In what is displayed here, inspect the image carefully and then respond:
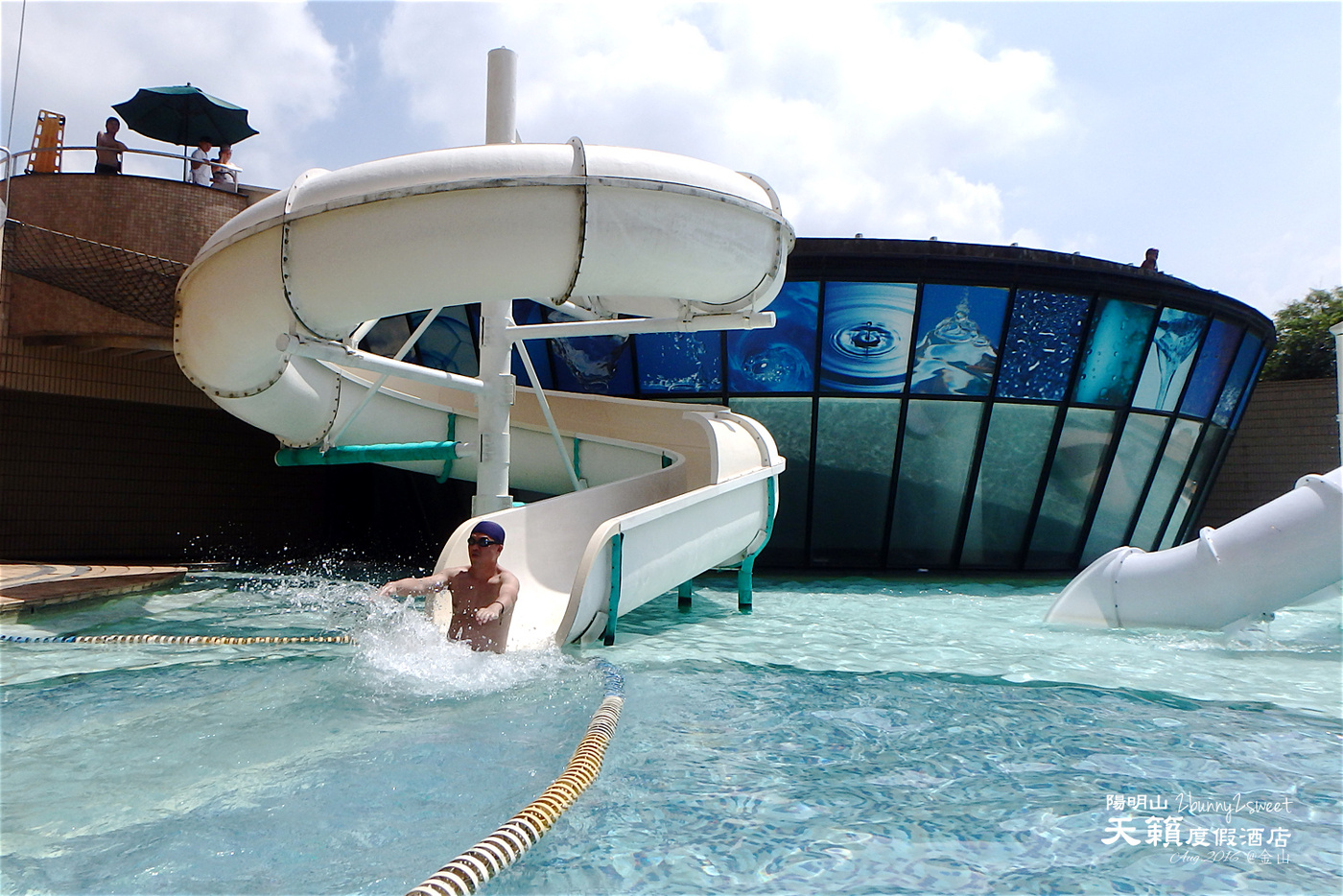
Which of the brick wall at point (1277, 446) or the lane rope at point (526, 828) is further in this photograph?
the brick wall at point (1277, 446)

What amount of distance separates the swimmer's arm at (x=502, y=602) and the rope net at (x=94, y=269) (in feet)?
20.7

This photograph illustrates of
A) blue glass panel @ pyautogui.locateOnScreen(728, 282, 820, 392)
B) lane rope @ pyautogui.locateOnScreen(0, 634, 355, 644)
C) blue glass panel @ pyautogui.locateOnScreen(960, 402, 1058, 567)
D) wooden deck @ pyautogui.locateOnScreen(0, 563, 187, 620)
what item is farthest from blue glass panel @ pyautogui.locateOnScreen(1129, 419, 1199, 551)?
wooden deck @ pyautogui.locateOnScreen(0, 563, 187, 620)

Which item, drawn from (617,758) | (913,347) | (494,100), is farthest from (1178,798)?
(913,347)

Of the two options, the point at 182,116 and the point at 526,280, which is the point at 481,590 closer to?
the point at 526,280

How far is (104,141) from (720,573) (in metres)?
10.4

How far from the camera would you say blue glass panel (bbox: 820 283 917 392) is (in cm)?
1120

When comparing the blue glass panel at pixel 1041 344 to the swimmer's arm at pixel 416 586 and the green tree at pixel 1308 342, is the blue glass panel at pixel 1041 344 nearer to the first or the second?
the swimmer's arm at pixel 416 586

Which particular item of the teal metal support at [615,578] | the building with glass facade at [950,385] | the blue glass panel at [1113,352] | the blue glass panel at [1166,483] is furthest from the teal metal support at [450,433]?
the blue glass panel at [1166,483]

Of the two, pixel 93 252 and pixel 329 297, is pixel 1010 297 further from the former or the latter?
pixel 93 252

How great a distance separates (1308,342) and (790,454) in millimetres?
16582

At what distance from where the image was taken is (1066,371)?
37.9ft

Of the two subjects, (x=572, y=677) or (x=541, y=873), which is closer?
(x=541, y=873)

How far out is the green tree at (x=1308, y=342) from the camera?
20.3m

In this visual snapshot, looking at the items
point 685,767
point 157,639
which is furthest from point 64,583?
point 685,767
